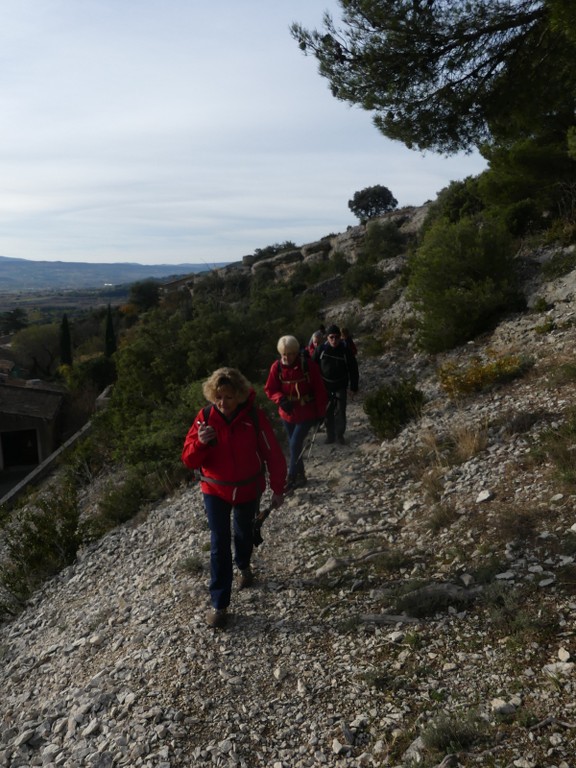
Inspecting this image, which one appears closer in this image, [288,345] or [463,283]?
[288,345]

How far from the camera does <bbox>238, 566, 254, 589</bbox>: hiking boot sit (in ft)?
16.4

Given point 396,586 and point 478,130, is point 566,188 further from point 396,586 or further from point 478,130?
point 396,586

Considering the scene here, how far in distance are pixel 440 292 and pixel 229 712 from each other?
1039 centimetres

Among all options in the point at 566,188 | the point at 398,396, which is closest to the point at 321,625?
the point at 398,396

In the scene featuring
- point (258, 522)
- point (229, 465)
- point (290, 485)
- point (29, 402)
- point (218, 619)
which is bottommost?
point (29, 402)

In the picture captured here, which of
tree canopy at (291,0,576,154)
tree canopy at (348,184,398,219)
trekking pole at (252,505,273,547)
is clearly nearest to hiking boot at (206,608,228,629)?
trekking pole at (252,505,273,547)

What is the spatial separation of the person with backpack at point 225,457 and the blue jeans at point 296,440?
2.18 m

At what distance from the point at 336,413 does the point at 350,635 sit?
507 cm

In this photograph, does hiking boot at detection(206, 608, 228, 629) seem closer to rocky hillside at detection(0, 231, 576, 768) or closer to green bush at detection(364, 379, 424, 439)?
rocky hillside at detection(0, 231, 576, 768)

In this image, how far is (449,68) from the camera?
7.07 metres

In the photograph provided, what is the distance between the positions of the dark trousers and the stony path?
81.2 inches

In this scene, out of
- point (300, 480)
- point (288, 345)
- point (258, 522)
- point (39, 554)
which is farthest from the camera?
point (39, 554)

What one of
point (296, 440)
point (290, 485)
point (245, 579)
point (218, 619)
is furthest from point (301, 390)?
point (218, 619)

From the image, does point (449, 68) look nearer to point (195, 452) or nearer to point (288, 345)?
point (288, 345)
